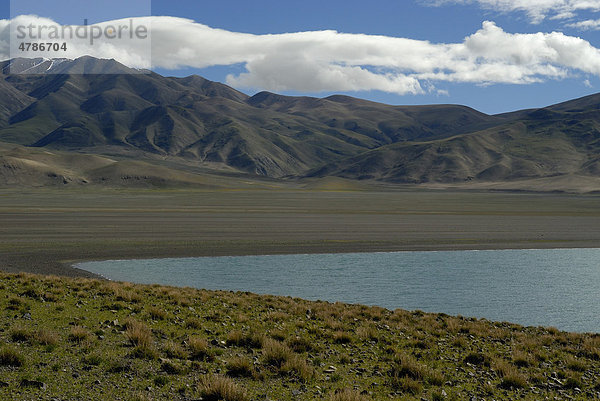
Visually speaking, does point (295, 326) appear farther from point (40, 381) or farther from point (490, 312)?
point (490, 312)

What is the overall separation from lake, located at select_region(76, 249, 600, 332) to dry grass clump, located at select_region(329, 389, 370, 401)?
14648 mm

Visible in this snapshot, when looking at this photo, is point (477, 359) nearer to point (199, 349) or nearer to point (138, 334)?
point (199, 349)

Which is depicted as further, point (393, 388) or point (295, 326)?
point (295, 326)

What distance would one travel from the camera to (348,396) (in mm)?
9844

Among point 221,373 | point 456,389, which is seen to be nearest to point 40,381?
point 221,373

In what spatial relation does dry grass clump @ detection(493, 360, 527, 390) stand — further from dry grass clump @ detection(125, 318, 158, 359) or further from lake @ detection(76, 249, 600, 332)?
lake @ detection(76, 249, 600, 332)

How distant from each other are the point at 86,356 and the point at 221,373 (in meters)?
2.90

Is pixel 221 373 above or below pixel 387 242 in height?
above

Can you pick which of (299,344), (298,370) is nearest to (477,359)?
(299,344)

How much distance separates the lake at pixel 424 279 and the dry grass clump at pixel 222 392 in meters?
16.1

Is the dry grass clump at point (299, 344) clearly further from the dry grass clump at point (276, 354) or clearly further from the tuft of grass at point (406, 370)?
the tuft of grass at point (406, 370)

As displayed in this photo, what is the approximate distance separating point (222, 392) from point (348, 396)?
229 centimetres

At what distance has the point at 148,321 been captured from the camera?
15.4 meters

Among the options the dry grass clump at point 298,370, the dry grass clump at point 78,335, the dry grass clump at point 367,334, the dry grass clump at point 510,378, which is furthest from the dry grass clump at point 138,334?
the dry grass clump at point 510,378
